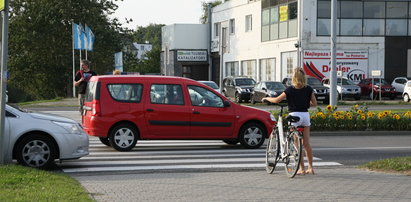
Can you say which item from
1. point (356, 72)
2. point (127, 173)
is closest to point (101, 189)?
point (127, 173)

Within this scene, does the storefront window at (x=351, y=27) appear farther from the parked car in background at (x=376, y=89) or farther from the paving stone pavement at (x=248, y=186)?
the paving stone pavement at (x=248, y=186)

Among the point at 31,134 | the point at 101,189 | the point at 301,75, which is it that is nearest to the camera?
the point at 101,189

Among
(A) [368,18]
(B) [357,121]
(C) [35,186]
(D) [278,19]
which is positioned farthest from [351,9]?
(C) [35,186]

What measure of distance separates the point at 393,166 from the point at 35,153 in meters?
5.92

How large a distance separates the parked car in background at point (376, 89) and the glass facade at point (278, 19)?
6.44 metres

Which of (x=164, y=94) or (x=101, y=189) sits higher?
(x=164, y=94)

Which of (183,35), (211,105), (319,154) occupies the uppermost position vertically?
(183,35)

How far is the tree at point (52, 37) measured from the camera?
56.9m

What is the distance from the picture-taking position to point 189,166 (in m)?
11.9

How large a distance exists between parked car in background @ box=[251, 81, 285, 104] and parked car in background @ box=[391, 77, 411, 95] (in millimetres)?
12149

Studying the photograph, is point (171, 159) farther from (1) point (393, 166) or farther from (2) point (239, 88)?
(2) point (239, 88)

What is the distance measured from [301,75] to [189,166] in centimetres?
282

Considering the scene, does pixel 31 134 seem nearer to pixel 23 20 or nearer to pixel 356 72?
pixel 356 72

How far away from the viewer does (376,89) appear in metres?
43.9
